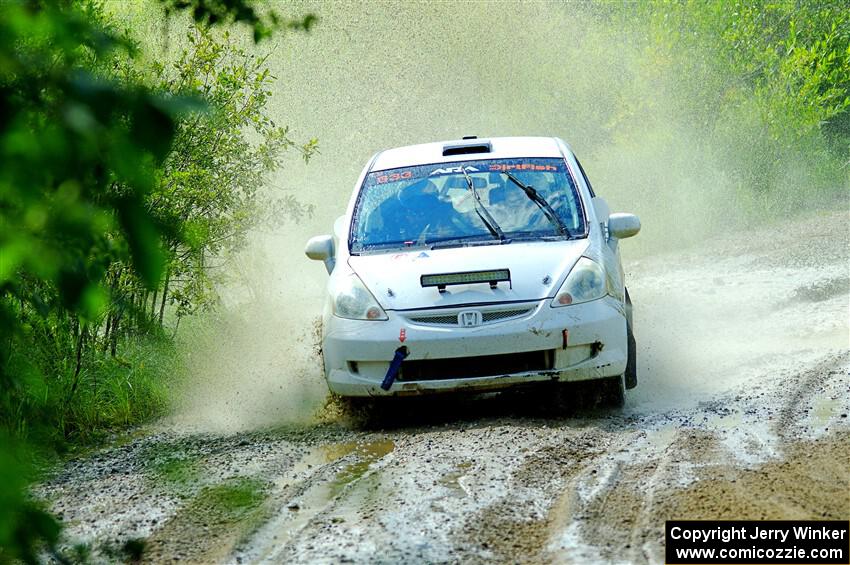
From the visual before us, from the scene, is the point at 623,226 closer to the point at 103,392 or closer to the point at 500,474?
the point at 500,474

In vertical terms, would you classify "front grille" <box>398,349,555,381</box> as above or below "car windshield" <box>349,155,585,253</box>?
below

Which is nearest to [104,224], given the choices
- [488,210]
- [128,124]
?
[128,124]

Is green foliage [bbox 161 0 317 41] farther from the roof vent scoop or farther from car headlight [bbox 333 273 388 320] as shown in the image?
the roof vent scoop

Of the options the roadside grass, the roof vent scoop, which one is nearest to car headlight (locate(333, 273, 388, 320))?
the roof vent scoop

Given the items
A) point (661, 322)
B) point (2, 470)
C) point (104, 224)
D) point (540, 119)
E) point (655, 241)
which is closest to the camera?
point (2, 470)

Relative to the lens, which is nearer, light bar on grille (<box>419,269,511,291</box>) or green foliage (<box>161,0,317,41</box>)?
green foliage (<box>161,0,317,41</box>)

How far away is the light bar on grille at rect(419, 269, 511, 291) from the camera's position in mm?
7055

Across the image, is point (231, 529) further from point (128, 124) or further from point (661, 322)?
point (661, 322)

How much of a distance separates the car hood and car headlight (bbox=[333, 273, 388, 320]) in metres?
0.04

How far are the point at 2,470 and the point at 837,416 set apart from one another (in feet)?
18.5

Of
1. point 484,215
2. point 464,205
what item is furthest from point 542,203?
point 464,205

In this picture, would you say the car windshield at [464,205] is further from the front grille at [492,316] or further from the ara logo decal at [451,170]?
the front grille at [492,316]

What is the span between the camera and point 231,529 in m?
5.01

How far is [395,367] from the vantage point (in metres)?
7.00
